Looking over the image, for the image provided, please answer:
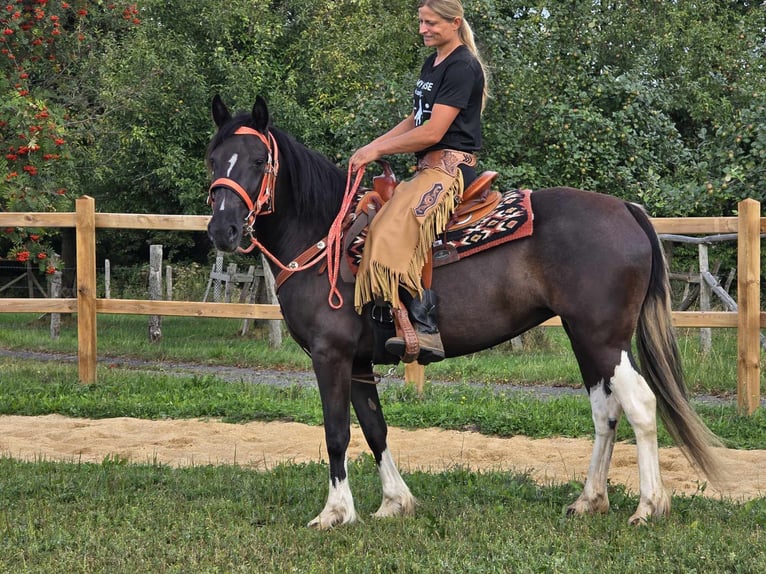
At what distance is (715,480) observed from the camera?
4875 mm

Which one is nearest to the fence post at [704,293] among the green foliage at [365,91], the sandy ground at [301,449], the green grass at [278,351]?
the green grass at [278,351]

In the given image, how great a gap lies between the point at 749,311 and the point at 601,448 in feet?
11.2

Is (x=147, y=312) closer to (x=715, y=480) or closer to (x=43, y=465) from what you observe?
(x=43, y=465)

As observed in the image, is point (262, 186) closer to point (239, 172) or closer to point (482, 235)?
point (239, 172)

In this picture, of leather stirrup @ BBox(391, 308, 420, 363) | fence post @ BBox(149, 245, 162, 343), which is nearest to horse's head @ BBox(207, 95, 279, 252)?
leather stirrup @ BBox(391, 308, 420, 363)

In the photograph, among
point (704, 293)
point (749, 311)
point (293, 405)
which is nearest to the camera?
point (749, 311)

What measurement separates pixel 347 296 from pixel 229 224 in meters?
0.76

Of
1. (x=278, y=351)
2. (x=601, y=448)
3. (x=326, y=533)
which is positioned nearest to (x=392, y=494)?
(x=326, y=533)

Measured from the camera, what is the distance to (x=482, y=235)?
15.8ft

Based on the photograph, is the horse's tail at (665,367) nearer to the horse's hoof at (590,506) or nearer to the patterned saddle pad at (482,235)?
the horse's hoof at (590,506)

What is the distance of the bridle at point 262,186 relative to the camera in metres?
4.63

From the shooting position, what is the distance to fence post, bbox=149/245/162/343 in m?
14.8

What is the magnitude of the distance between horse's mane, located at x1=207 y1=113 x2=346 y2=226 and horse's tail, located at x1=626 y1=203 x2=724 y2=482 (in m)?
1.68

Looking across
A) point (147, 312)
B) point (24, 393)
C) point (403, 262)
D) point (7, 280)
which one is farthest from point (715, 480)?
point (7, 280)
